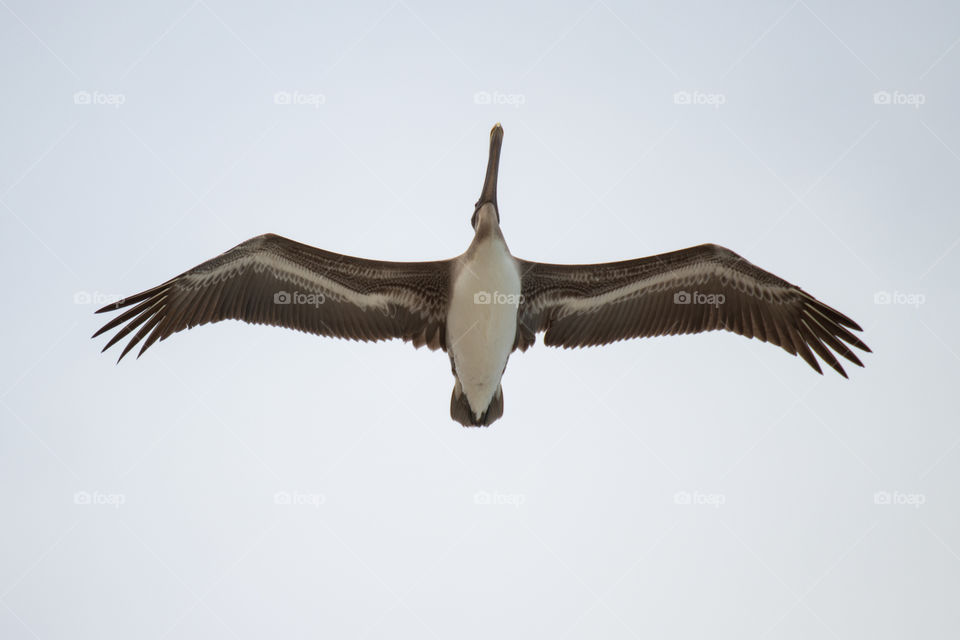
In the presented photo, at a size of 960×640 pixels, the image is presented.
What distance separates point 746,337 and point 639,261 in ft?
5.61

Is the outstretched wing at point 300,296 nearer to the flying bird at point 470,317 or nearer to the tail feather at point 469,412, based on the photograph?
the flying bird at point 470,317

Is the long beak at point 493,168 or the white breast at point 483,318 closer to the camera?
the white breast at point 483,318

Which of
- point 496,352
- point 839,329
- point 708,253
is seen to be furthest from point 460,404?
point 839,329

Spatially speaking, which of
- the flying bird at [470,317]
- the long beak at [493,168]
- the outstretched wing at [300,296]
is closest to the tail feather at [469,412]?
the flying bird at [470,317]

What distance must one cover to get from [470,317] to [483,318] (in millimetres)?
157

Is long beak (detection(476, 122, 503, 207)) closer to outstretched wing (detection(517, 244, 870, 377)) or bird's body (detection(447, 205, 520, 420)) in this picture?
bird's body (detection(447, 205, 520, 420))

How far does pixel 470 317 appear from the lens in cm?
912

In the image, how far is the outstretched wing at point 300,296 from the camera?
9.62 meters

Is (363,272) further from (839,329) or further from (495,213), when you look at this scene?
(839,329)

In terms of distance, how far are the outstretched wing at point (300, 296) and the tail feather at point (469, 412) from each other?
72cm

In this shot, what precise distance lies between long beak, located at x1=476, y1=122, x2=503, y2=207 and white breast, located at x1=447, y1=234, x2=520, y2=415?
730 mm

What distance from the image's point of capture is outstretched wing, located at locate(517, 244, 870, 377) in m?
9.76

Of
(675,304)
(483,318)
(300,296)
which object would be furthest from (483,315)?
(675,304)

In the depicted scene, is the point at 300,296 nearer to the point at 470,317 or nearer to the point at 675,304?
the point at 470,317
